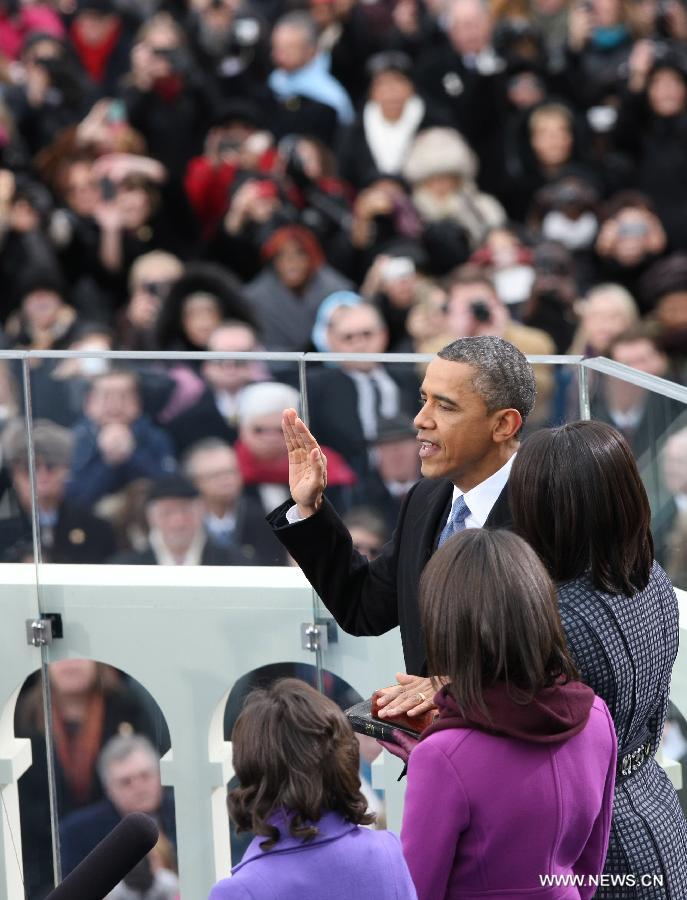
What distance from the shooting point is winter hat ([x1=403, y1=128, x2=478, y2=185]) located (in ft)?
25.4

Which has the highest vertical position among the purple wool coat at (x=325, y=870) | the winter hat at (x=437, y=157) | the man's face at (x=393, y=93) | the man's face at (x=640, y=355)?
the man's face at (x=393, y=93)

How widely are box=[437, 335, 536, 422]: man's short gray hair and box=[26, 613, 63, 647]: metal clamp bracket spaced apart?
5.50ft

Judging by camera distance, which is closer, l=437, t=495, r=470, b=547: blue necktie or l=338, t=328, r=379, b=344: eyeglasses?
l=437, t=495, r=470, b=547: blue necktie

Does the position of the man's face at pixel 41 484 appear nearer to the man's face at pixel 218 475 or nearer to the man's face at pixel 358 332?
the man's face at pixel 218 475

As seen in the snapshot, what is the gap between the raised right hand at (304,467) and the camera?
2.73 m

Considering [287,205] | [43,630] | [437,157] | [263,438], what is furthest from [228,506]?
[437,157]

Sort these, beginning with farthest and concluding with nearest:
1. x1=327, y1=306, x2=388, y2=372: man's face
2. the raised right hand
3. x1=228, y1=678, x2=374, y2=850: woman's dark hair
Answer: x1=327, y1=306, x2=388, y2=372: man's face < the raised right hand < x1=228, y1=678, x2=374, y2=850: woman's dark hair

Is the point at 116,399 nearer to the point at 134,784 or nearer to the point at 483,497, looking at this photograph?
the point at 134,784

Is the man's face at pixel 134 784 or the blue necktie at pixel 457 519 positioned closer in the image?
the blue necktie at pixel 457 519

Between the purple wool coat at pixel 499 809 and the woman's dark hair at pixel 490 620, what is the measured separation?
78mm

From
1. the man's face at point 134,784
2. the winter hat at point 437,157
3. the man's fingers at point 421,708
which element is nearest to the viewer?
the man's fingers at point 421,708

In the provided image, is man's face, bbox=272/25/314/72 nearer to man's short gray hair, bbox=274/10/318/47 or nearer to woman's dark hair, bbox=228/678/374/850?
man's short gray hair, bbox=274/10/318/47

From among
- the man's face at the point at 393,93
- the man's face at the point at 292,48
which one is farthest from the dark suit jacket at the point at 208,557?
the man's face at the point at 292,48

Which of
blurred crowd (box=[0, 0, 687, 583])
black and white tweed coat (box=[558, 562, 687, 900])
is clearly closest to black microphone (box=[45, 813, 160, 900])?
black and white tweed coat (box=[558, 562, 687, 900])
